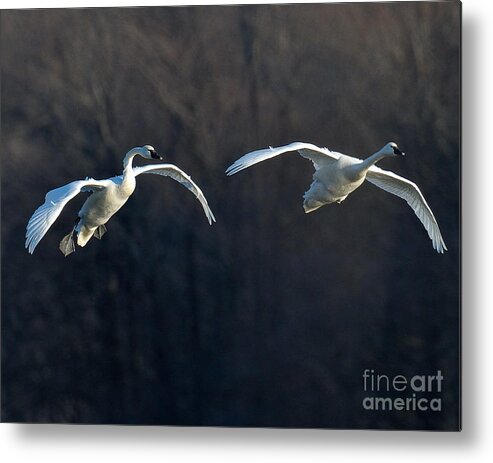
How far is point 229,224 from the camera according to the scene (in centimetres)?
531

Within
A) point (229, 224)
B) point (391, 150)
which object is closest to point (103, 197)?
point (229, 224)

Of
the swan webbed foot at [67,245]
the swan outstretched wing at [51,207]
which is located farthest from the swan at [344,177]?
the swan webbed foot at [67,245]

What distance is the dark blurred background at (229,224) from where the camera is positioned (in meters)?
5.23

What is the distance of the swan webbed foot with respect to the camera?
539 centimetres

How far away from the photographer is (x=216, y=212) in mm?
5316

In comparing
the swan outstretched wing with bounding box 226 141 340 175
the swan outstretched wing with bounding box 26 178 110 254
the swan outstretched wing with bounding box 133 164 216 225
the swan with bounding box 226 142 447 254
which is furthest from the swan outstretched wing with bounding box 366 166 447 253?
the swan outstretched wing with bounding box 26 178 110 254

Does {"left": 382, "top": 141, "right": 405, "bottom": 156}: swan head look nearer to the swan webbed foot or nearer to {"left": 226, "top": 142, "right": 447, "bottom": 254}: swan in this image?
{"left": 226, "top": 142, "right": 447, "bottom": 254}: swan

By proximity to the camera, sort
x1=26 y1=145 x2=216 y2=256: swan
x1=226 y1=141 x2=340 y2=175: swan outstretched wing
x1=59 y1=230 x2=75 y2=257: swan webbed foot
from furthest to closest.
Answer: x1=59 y1=230 x2=75 y2=257: swan webbed foot < x1=26 y1=145 x2=216 y2=256: swan < x1=226 y1=141 x2=340 y2=175: swan outstretched wing

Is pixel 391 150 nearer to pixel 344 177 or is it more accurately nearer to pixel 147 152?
pixel 344 177

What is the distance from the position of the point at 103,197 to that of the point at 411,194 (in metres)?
1.09

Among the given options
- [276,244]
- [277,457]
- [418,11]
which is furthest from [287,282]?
[418,11]

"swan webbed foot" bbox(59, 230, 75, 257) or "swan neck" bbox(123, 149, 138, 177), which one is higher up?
"swan neck" bbox(123, 149, 138, 177)

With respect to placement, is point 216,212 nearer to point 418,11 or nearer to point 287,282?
point 287,282

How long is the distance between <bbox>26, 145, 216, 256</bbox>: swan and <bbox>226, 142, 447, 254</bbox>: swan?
8.3 inches
